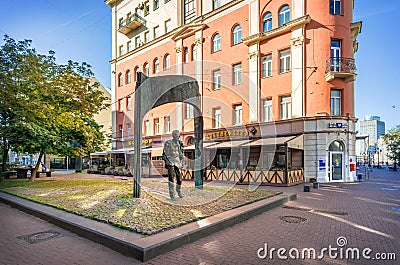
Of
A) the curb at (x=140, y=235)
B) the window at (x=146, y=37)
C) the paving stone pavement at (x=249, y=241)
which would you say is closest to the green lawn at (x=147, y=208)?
the curb at (x=140, y=235)

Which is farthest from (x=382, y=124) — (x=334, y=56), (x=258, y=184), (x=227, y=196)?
(x=227, y=196)

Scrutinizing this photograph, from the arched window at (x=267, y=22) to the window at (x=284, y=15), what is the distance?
2.93 feet

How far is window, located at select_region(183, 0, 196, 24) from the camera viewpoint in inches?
1098

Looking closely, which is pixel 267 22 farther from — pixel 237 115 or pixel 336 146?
pixel 336 146

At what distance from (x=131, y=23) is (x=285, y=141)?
26050 mm

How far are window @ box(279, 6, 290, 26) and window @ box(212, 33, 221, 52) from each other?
20.7 ft

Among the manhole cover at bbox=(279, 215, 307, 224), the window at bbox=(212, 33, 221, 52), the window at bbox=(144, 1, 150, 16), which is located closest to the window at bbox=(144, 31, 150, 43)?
the window at bbox=(144, 1, 150, 16)

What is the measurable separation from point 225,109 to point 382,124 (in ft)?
301

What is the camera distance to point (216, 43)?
25.8 m

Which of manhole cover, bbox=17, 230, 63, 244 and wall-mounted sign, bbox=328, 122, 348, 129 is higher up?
wall-mounted sign, bbox=328, 122, 348, 129

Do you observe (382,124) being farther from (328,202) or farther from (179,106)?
(328,202)

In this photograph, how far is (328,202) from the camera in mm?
10656

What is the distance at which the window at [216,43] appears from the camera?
25547 mm

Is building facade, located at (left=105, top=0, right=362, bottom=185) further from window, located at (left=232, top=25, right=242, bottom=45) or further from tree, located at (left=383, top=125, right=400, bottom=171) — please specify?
tree, located at (left=383, top=125, right=400, bottom=171)
